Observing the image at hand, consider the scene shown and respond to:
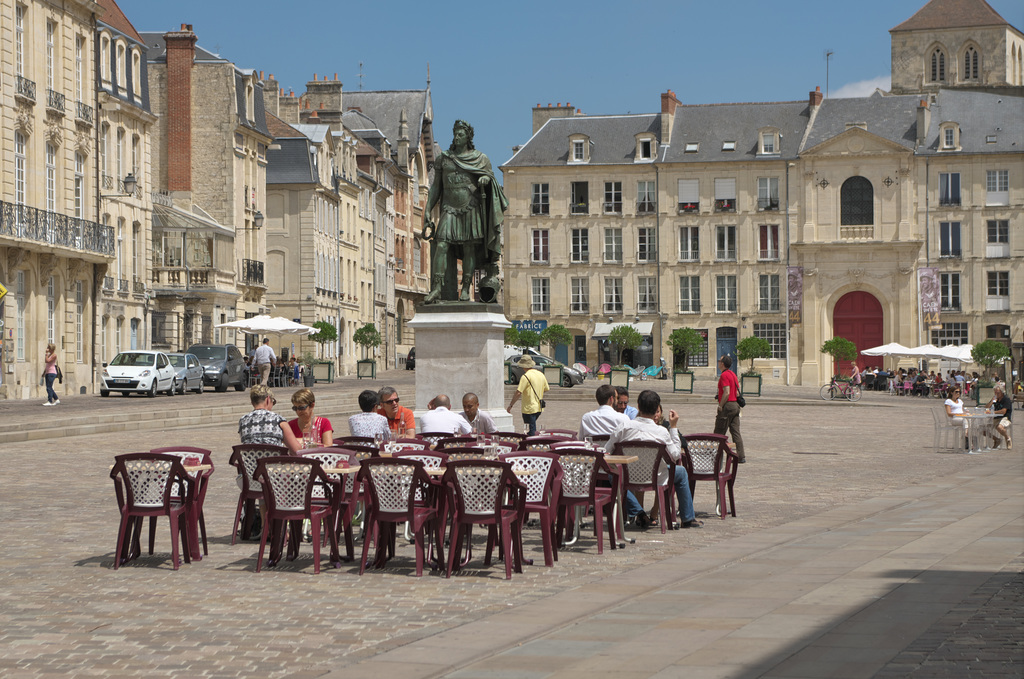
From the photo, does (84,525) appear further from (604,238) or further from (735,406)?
(604,238)

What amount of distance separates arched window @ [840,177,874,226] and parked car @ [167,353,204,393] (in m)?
38.8

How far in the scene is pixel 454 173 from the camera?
57.3ft

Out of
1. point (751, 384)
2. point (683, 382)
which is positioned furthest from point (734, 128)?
point (751, 384)

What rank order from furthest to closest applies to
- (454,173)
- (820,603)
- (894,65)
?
1. (894,65)
2. (454,173)
3. (820,603)

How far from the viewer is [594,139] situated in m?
71.8

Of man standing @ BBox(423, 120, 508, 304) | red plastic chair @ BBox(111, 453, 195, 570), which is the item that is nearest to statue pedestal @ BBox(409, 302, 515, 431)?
man standing @ BBox(423, 120, 508, 304)

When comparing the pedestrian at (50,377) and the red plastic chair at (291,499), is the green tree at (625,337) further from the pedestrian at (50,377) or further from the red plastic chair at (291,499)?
the red plastic chair at (291,499)

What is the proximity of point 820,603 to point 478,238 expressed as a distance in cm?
994

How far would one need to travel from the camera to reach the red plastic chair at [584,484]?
10.6 metres

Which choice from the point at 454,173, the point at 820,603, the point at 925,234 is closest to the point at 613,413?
the point at 820,603

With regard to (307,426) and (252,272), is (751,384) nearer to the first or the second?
(252,272)

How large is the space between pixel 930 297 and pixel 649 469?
58.0 meters

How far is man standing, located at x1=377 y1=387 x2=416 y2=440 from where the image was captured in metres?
13.1

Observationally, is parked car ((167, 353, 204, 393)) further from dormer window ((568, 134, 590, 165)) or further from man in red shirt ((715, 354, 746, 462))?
dormer window ((568, 134, 590, 165))
